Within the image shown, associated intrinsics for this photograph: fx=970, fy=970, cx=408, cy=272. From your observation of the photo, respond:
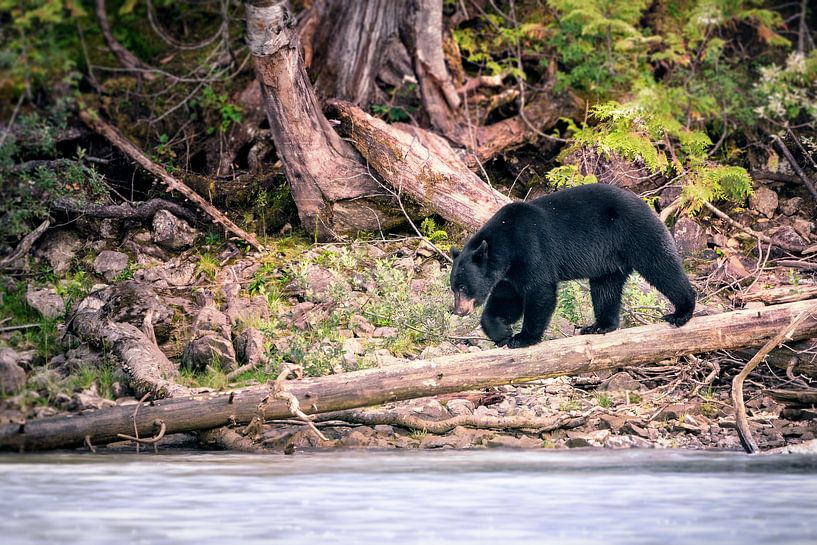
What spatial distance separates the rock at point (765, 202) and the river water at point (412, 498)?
469 cm

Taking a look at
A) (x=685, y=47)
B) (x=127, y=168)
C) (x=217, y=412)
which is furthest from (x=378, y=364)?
(x=685, y=47)

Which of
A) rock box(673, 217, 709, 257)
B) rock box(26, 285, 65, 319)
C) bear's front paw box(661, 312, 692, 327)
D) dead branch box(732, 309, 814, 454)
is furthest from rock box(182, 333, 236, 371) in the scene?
rock box(673, 217, 709, 257)

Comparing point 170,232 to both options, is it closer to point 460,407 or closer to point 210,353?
point 210,353

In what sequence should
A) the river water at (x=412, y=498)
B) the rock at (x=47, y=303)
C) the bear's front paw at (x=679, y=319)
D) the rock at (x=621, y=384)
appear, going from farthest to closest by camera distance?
the rock at (x=47, y=303)
the rock at (x=621, y=384)
the bear's front paw at (x=679, y=319)
the river water at (x=412, y=498)

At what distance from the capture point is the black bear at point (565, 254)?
6660 mm

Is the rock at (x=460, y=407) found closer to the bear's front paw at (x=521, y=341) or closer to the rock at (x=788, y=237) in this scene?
the bear's front paw at (x=521, y=341)

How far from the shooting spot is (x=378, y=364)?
309 inches

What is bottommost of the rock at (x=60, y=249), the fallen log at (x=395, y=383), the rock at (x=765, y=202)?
the fallen log at (x=395, y=383)

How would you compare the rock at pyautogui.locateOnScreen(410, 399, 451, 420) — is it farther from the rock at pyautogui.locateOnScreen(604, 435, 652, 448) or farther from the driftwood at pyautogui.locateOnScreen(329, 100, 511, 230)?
the driftwood at pyautogui.locateOnScreen(329, 100, 511, 230)

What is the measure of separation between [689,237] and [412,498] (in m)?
5.67

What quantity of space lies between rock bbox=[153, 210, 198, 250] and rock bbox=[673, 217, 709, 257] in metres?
5.09

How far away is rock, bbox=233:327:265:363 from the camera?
7.87 m

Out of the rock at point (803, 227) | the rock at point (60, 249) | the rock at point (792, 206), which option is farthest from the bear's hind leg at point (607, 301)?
the rock at point (60, 249)

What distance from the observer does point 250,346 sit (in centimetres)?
794
